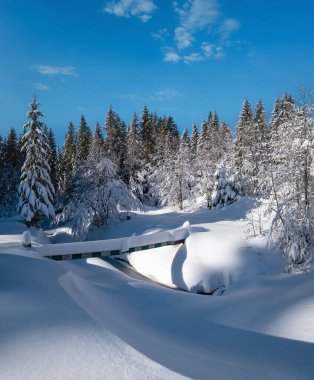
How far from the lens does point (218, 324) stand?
5332 millimetres

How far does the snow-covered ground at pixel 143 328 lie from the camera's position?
8.39 ft

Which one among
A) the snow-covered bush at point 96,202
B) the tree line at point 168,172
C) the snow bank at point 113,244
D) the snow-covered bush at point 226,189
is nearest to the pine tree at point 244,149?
the tree line at point 168,172

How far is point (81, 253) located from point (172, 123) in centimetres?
4023

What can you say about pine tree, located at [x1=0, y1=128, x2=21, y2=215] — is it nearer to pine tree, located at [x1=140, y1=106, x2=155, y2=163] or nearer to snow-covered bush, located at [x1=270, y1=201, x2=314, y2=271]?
pine tree, located at [x1=140, y1=106, x2=155, y2=163]

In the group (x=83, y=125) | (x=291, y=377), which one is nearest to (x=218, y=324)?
(x=291, y=377)

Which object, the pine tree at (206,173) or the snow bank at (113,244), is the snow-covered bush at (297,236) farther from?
the pine tree at (206,173)

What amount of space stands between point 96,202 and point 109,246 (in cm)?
844

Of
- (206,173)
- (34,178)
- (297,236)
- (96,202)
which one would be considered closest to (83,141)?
(206,173)

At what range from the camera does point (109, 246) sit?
12273 mm

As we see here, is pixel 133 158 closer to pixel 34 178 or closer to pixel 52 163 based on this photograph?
pixel 52 163

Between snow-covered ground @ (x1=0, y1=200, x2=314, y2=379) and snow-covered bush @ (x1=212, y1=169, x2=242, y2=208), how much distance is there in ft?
53.8

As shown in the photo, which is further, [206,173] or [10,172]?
[10,172]

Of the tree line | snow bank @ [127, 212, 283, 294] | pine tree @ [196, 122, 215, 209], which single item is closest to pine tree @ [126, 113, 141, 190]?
the tree line

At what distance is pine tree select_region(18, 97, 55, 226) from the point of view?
21.3 metres
